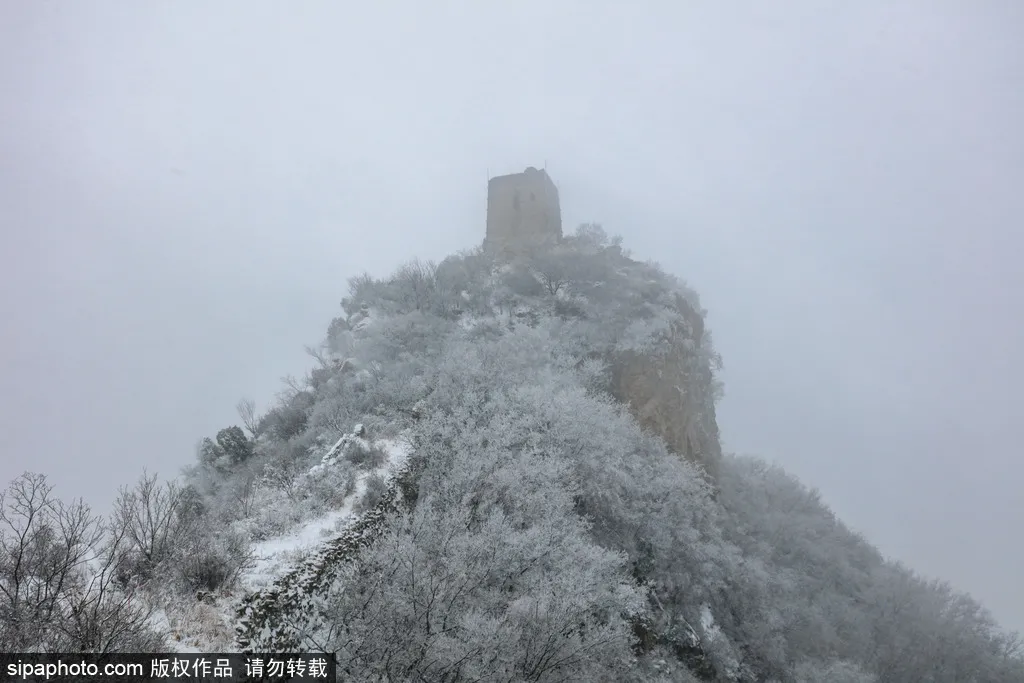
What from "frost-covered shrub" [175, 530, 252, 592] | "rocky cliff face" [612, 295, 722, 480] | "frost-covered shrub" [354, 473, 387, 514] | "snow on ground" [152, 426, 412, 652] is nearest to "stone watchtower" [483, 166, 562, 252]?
"rocky cliff face" [612, 295, 722, 480]

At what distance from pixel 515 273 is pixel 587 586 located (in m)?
24.7

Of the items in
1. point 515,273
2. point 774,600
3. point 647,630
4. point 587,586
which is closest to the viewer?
point 587,586

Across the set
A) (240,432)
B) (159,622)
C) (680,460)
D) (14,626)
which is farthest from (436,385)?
(14,626)

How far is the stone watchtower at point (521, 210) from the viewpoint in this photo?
42.0 m

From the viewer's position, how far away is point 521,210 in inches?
1678

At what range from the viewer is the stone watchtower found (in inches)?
1652

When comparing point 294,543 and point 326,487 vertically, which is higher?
point 326,487

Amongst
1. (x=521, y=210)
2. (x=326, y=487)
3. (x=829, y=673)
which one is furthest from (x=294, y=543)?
(x=521, y=210)

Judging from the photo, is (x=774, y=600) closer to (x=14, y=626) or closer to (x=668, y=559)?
(x=668, y=559)

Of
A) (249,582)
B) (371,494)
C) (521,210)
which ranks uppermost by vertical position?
(521,210)

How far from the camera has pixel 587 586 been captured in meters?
12.3

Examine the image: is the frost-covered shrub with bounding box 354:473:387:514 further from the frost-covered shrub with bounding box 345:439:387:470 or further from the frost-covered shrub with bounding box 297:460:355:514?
the frost-covered shrub with bounding box 345:439:387:470

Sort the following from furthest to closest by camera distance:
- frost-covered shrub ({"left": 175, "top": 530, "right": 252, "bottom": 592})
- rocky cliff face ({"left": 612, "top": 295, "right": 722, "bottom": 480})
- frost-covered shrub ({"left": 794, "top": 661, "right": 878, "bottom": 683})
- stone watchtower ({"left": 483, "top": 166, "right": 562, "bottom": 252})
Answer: stone watchtower ({"left": 483, "top": 166, "right": 562, "bottom": 252}), rocky cliff face ({"left": 612, "top": 295, "right": 722, "bottom": 480}), frost-covered shrub ({"left": 794, "top": 661, "right": 878, "bottom": 683}), frost-covered shrub ({"left": 175, "top": 530, "right": 252, "bottom": 592})

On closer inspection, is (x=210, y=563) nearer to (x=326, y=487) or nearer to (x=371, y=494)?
(x=326, y=487)
